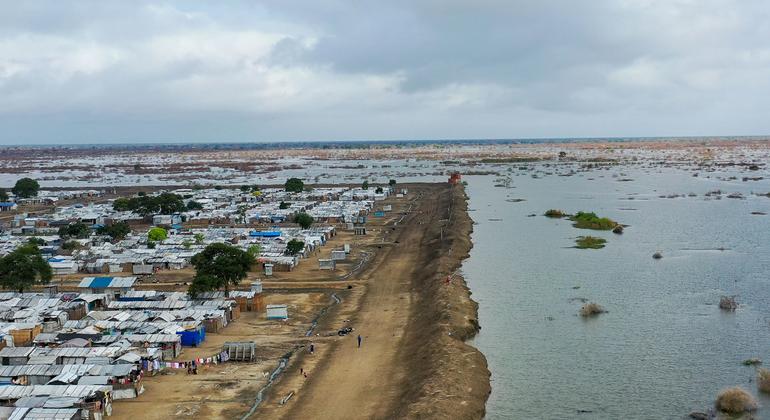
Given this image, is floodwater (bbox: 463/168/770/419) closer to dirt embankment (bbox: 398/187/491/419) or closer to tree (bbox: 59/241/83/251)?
dirt embankment (bbox: 398/187/491/419)

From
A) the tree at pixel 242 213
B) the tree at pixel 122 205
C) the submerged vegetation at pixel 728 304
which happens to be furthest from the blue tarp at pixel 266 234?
the submerged vegetation at pixel 728 304

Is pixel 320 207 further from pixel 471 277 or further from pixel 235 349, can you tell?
pixel 235 349

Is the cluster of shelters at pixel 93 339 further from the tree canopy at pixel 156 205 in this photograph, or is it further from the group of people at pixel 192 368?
the tree canopy at pixel 156 205

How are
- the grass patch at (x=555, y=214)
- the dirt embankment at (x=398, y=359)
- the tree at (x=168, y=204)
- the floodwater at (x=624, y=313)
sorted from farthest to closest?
the tree at (x=168, y=204), the grass patch at (x=555, y=214), the floodwater at (x=624, y=313), the dirt embankment at (x=398, y=359)

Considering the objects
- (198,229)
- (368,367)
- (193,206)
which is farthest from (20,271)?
(193,206)

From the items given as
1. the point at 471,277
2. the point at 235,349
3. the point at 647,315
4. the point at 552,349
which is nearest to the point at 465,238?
the point at 471,277

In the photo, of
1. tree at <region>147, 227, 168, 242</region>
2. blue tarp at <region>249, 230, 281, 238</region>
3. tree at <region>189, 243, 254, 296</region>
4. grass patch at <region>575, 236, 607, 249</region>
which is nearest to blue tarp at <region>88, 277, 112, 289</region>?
tree at <region>189, 243, 254, 296</region>
